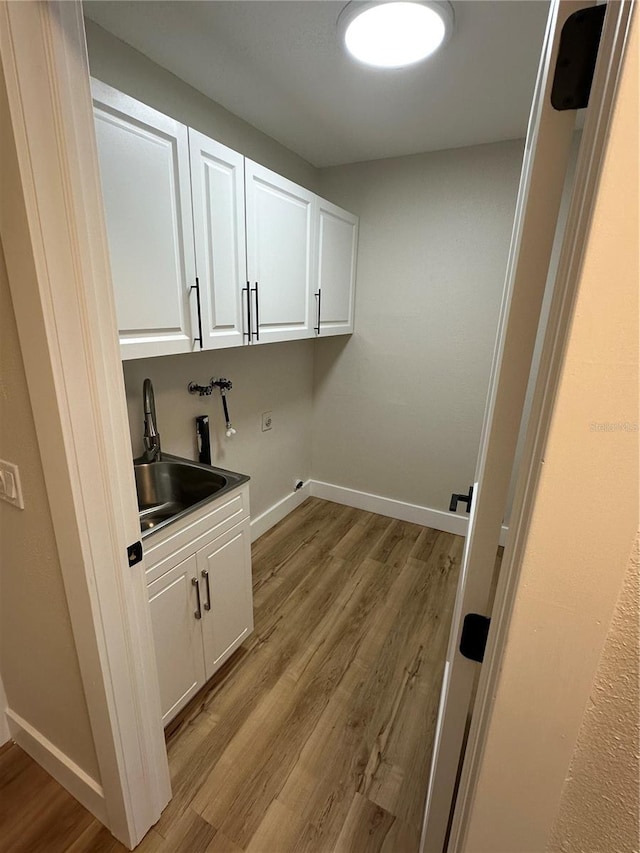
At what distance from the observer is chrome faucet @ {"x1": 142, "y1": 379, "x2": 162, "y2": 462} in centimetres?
174

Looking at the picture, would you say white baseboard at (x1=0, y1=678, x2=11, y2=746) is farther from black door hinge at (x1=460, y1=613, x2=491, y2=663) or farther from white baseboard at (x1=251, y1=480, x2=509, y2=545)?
black door hinge at (x1=460, y1=613, x2=491, y2=663)

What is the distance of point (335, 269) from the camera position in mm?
2516

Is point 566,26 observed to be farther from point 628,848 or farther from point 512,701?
point 628,848

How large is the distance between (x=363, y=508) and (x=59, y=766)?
7.49ft

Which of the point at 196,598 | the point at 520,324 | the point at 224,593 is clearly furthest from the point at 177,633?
the point at 520,324

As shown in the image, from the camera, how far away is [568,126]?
17.2 inches

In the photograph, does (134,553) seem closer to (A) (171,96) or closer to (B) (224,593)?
(B) (224,593)

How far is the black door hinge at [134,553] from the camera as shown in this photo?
0.98 m

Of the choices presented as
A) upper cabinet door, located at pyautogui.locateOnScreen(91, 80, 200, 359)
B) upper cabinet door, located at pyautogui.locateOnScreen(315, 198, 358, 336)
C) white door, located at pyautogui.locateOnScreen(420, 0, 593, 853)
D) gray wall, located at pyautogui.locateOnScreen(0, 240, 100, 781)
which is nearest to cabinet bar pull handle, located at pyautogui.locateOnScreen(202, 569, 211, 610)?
gray wall, located at pyautogui.locateOnScreen(0, 240, 100, 781)

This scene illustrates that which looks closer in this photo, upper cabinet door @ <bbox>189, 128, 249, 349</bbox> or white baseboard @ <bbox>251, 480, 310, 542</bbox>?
upper cabinet door @ <bbox>189, 128, 249, 349</bbox>

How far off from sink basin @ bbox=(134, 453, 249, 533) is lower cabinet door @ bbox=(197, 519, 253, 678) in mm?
263

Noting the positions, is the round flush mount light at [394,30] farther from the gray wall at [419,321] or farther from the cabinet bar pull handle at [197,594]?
the cabinet bar pull handle at [197,594]

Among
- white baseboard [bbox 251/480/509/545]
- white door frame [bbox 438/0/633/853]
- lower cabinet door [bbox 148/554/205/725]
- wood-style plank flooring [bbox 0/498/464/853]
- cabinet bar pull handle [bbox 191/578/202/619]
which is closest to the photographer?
white door frame [bbox 438/0/633/853]

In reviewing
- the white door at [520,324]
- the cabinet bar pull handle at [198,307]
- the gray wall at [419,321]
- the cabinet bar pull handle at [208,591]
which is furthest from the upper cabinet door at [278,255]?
the white door at [520,324]
